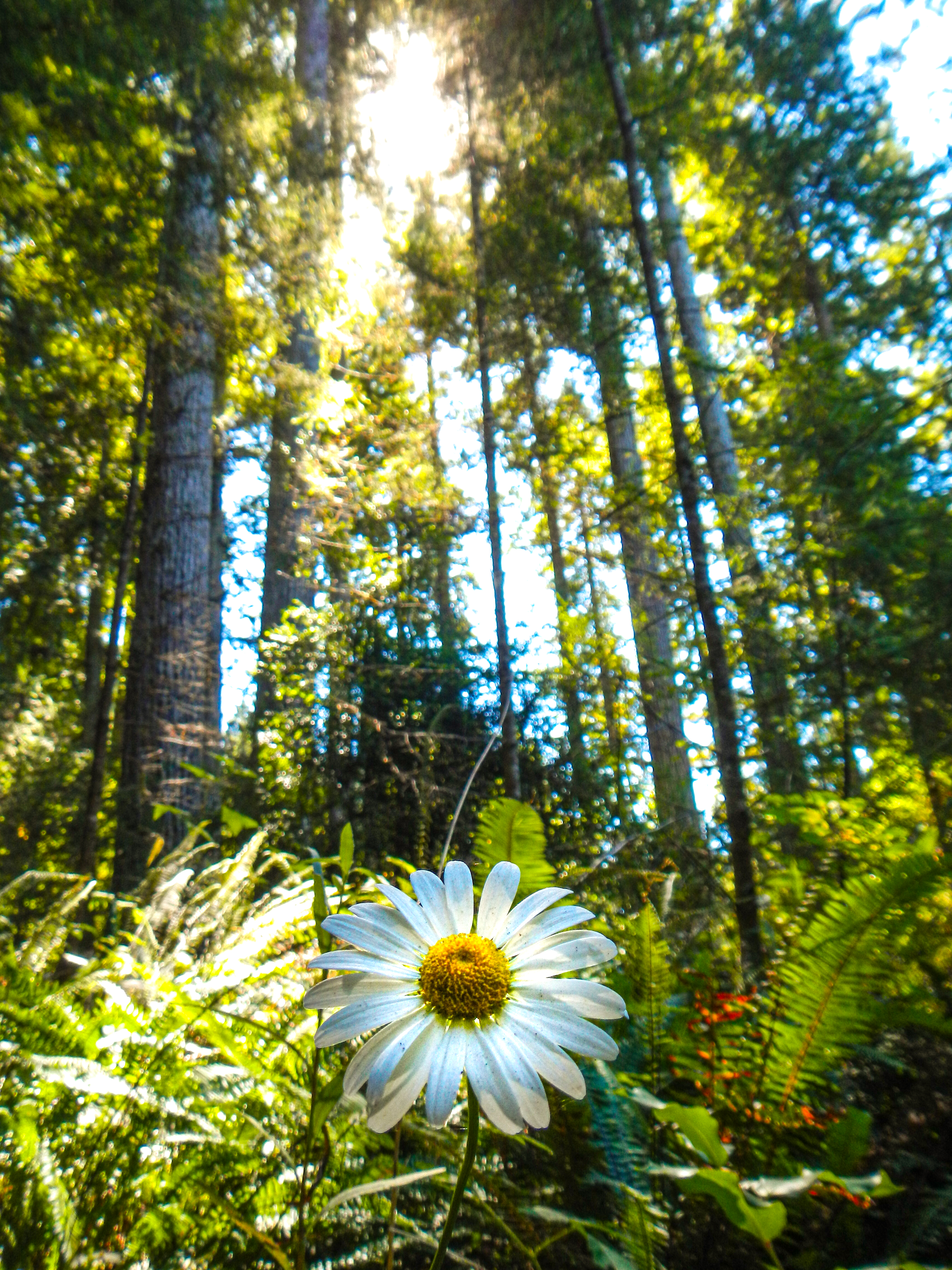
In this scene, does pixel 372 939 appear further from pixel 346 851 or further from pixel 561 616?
pixel 561 616

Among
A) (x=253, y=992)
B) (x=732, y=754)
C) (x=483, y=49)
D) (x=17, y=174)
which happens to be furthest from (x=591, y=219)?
(x=253, y=992)

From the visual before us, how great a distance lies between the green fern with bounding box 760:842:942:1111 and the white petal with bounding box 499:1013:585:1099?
50 centimetres

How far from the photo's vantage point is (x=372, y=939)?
1.99 feet

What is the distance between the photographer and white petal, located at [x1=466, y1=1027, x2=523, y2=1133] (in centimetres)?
46

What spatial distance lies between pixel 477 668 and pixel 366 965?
4182mm

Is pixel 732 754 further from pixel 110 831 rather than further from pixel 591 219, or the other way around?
pixel 110 831

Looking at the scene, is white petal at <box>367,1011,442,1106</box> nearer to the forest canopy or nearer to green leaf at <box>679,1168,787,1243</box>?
the forest canopy

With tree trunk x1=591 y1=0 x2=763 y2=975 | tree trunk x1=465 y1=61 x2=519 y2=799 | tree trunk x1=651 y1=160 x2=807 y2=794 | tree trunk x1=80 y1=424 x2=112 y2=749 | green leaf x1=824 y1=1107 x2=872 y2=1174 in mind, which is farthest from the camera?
tree trunk x1=80 y1=424 x2=112 y2=749

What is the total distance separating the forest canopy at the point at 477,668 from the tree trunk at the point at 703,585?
0.07 ft

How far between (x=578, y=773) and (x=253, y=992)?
3.04 metres

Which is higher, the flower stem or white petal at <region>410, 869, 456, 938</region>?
white petal at <region>410, 869, 456, 938</region>

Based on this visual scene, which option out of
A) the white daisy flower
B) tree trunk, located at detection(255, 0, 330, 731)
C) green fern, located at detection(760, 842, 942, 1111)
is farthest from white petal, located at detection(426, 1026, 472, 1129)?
tree trunk, located at detection(255, 0, 330, 731)

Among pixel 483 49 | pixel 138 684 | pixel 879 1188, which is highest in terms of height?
pixel 483 49

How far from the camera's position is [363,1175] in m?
0.85
